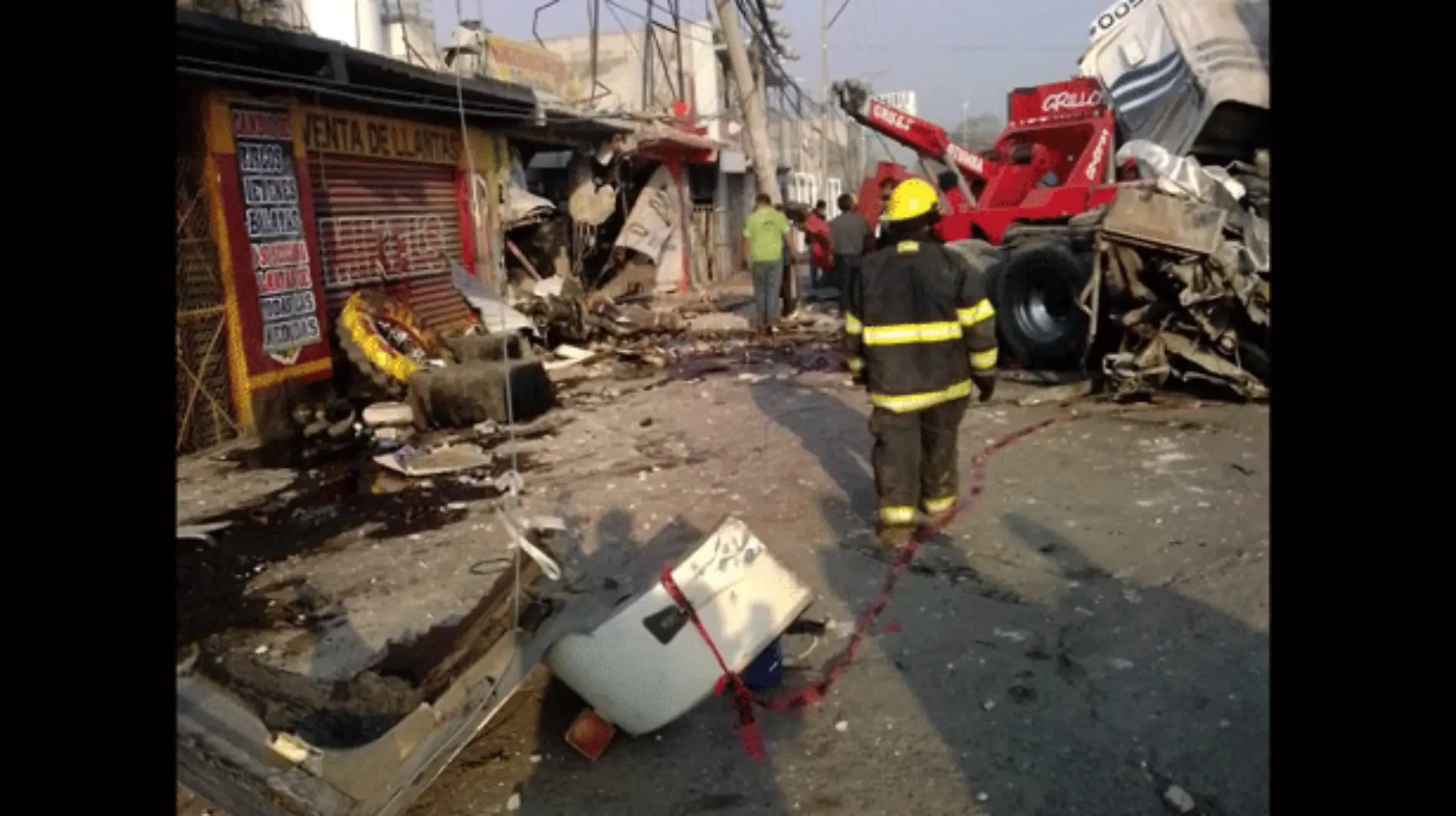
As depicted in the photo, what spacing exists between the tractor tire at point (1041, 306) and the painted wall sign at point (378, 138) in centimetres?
673

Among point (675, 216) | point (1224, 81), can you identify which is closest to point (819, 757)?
point (1224, 81)

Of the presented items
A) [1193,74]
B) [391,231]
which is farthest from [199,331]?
[1193,74]

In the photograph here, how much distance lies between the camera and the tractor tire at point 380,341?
9.66 metres

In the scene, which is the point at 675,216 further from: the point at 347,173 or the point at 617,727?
the point at 617,727

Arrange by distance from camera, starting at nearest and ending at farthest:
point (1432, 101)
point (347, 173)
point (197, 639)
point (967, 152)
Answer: point (1432, 101)
point (197, 639)
point (347, 173)
point (967, 152)

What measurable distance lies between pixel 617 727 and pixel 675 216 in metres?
19.1

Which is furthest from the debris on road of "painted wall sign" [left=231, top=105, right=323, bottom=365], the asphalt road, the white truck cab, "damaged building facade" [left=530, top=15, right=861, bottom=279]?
"damaged building facade" [left=530, top=15, right=861, bottom=279]

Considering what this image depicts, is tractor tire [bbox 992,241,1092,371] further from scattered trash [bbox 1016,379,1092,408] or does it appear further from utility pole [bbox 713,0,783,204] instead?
utility pole [bbox 713,0,783,204]

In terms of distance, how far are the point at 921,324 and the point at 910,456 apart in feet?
2.17

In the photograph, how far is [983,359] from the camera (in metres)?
5.14

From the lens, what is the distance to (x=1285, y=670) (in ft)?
3.20

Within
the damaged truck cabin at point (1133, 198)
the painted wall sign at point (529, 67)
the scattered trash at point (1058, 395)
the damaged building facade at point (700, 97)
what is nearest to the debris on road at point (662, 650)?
the damaged truck cabin at point (1133, 198)

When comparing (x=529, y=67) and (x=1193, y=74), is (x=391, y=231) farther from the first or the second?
(x=529, y=67)

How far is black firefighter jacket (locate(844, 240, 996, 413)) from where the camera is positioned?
16.5ft
